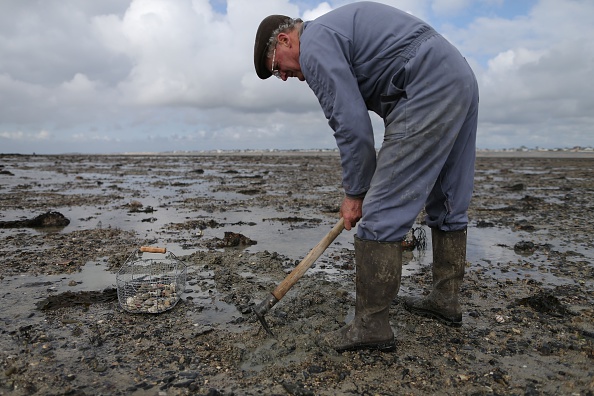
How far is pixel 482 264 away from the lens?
5.75 metres

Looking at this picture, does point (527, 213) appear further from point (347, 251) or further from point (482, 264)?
point (347, 251)

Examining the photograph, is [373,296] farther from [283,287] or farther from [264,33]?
[264,33]

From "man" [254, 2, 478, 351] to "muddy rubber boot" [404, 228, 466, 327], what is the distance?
787 millimetres

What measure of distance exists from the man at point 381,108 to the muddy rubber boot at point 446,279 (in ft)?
2.58

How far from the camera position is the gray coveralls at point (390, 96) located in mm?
3080

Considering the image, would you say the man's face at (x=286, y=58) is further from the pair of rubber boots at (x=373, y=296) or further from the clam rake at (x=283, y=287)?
the pair of rubber boots at (x=373, y=296)

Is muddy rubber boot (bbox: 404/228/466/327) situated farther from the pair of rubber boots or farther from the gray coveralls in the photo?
the gray coveralls

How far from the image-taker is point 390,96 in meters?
3.22

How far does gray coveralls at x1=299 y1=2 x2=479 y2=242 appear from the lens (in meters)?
3.08

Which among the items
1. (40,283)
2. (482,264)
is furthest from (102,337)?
(482,264)

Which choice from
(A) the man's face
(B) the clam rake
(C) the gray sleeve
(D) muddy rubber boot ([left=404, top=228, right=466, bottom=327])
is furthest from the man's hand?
(A) the man's face

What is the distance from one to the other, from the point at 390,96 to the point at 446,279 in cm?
181

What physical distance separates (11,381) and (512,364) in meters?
3.50

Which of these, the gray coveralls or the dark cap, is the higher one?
the dark cap
